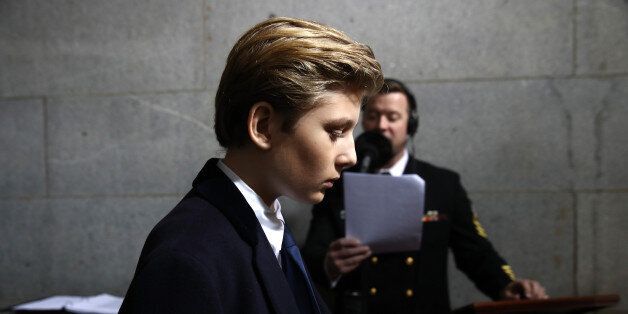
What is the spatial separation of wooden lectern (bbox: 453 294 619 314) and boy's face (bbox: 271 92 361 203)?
0.90 metres

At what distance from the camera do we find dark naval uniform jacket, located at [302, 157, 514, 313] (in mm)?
2650

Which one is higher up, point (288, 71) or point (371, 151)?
point (288, 71)

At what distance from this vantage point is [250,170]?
117 centimetres

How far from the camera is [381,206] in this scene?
233 centimetres

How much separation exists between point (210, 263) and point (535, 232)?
8.71 feet

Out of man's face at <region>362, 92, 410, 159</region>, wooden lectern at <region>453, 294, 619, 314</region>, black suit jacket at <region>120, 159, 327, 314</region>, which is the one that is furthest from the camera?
man's face at <region>362, 92, 410, 159</region>

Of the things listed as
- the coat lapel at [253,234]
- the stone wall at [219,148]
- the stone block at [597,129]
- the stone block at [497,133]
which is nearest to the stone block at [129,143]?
the stone wall at [219,148]

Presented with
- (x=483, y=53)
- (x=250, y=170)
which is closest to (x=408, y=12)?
(x=483, y=53)

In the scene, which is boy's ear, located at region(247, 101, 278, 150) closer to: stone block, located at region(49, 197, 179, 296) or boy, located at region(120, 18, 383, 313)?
boy, located at region(120, 18, 383, 313)

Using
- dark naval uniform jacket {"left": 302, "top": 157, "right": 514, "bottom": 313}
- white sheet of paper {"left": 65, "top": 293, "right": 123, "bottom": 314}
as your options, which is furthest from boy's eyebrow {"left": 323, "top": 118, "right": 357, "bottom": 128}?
white sheet of paper {"left": 65, "top": 293, "right": 123, "bottom": 314}

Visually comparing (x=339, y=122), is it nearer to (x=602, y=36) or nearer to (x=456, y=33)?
(x=456, y=33)

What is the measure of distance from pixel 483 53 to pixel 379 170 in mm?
1046

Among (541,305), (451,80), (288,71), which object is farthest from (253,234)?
(451,80)

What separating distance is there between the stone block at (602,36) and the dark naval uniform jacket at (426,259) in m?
1.02
